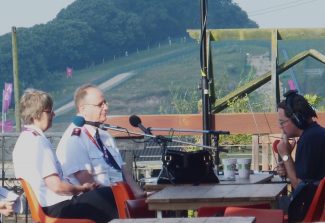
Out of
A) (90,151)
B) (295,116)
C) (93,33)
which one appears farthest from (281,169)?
(93,33)

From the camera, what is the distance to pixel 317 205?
5.76m

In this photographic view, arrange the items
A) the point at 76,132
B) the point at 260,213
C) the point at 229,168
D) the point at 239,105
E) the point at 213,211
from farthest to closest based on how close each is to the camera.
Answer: the point at 239,105 → the point at 229,168 → the point at 76,132 → the point at 213,211 → the point at 260,213

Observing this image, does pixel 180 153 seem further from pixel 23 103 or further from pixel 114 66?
pixel 114 66

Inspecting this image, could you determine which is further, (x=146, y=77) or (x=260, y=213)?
(x=146, y=77)

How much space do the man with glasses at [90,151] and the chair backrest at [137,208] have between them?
381 millimetres

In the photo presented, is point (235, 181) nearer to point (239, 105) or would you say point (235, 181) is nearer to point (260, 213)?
point (260, 213)

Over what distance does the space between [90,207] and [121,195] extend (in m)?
0.20

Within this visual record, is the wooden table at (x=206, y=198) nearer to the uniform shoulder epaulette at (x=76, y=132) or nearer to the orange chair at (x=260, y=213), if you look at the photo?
the orange chair at (x=260, y=213)

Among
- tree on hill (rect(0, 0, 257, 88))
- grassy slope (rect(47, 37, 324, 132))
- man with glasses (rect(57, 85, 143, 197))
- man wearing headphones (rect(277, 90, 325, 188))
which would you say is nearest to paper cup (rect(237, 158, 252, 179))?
man wearing headphones (rect(277, 90, 325, 188))

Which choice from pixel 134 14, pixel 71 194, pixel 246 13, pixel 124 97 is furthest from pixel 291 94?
pixel 134 14

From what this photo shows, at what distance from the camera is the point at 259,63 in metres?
23.5

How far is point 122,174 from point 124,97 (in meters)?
24.7

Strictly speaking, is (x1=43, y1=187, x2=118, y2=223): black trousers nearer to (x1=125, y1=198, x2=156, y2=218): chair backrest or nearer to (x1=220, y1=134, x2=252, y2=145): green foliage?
(x1=125, y1=198, x2=156, y2=218): chair backrest

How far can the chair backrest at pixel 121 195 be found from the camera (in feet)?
19.5
